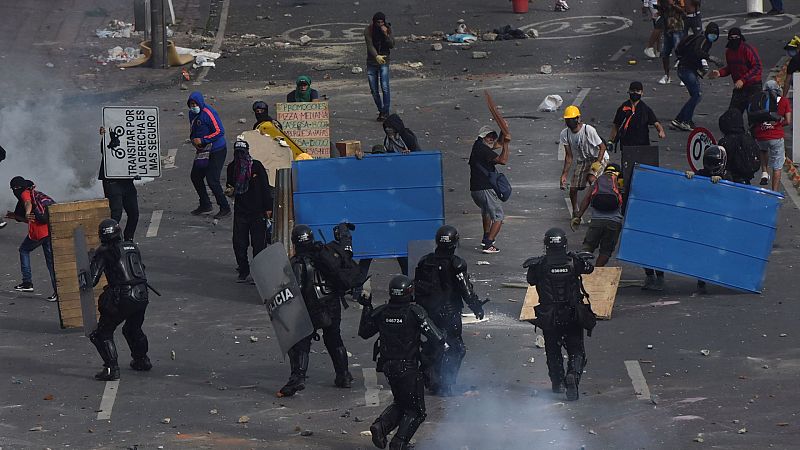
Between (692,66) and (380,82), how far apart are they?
519cm

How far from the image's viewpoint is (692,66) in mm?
24516

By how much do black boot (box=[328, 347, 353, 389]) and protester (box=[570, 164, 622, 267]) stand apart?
401 centimetres

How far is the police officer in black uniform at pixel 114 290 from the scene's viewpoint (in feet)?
49.8

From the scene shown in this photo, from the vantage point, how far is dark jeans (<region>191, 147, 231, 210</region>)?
2127cm

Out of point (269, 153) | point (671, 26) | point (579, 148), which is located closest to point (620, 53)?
point (671, 26)

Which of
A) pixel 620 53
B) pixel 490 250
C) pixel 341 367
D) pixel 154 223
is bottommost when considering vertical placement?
pixel 154 223

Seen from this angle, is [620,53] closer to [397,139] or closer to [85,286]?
[397,139]

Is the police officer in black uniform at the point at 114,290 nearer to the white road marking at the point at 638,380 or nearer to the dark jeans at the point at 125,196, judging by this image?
the dark jeans at the point at 125,196

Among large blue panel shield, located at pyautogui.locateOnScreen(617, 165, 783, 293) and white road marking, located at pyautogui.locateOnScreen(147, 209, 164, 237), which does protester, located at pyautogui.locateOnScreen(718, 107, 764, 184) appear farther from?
white road marking, located at pyautogui.locateOnScreen(147, 209, 164, 237)

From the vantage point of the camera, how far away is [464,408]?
14.2m

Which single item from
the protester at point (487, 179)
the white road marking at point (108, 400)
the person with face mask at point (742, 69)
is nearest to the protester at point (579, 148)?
the protester at point (487, 179)

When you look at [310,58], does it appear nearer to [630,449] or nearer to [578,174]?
[578,174]

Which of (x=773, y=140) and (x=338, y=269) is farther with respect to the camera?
(x=773, y=140)

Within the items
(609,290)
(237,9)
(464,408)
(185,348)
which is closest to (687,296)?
(609,290)
